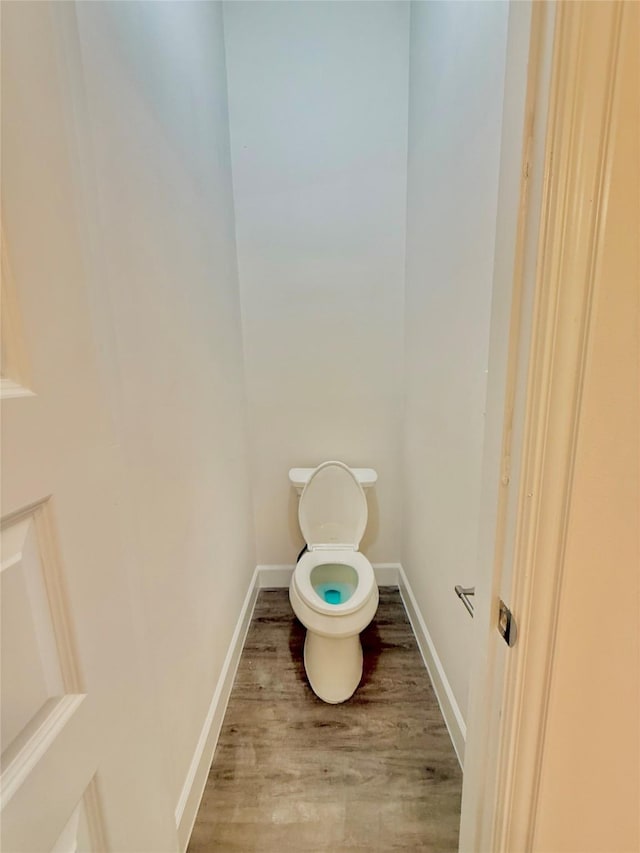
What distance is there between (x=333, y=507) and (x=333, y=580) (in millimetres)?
344

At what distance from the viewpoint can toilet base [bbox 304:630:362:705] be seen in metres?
1.55

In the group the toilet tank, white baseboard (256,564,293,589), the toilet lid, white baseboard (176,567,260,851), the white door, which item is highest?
the white door

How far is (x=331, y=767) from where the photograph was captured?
4.31 ft

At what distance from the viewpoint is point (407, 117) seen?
6.02ft

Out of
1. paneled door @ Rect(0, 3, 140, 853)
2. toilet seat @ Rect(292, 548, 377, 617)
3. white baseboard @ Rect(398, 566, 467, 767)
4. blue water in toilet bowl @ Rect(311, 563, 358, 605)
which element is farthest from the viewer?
blue water in toilet bowl @ Rect(311, 563, 358, 605)

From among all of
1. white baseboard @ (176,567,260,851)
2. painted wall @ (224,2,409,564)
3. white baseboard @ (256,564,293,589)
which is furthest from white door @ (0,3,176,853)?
→ white baseboard @ (256,564,293,589)

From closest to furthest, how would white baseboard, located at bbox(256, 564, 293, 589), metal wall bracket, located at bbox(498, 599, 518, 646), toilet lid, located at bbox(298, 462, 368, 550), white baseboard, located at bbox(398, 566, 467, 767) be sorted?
metal wall bracket, located at bbox(498, 599, 518, 646) < white baseboard, located at bbox(398, 566, 467, 767) < toilet lid, located at bbox(298, 462, 368, 550) < white baseboard, located at bbox(256, 564, 293, 589)

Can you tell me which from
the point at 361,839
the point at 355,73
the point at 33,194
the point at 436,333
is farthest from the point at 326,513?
the point at 355,73

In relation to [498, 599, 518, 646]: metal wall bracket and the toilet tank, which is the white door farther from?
the toilet tank

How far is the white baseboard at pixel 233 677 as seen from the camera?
115cm

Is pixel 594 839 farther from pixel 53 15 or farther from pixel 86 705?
pixel 53 15

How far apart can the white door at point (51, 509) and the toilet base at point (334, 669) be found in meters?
1.11

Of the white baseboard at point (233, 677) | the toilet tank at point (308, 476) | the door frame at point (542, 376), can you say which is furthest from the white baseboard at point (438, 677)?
the door frame at point (542, 376)

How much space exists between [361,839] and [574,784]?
2.78 ft
